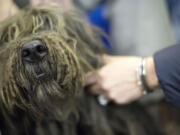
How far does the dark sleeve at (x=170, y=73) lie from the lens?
1.01 meters

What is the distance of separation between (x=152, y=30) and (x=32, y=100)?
0.74 metres

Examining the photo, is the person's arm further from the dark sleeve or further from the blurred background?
the blurred background

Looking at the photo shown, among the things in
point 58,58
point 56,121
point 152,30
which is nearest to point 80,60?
point 58,58

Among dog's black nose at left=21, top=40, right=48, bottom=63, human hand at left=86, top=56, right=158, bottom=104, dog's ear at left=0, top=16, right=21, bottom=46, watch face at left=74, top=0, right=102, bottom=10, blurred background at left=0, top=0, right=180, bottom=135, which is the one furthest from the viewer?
watch face at left=74, top=0, right=102, bottom=10

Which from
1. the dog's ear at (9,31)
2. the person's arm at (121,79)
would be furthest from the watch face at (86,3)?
the dog's ear at (9,31)

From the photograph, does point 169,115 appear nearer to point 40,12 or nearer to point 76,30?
point 76,30

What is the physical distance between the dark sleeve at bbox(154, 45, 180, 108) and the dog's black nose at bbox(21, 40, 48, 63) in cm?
41

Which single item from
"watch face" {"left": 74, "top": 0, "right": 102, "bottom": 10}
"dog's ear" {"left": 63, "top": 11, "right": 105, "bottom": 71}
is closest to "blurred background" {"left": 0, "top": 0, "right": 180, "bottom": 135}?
"watch face" {"left": 74, "top": 0, "right": 102, "bottom": 10}

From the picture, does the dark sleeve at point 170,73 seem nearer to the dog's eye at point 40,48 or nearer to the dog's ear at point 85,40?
the dog's ear at point 85,40

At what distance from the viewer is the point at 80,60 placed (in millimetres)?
1101

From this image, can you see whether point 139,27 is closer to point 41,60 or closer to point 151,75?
point 151,75

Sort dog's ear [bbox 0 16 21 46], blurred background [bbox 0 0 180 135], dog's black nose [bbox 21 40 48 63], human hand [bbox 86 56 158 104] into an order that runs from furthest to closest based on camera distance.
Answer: blurred background [bbox 0 0 180 135]
human hand [bbox 86 56 158 104]
dog's ear [bbox 0 16 21 46]
dog's black nose [bbox 21 40 48 63]

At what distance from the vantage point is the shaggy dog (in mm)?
940

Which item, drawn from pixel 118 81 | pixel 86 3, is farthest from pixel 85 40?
pixel 86 3
